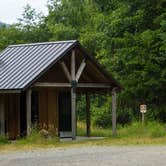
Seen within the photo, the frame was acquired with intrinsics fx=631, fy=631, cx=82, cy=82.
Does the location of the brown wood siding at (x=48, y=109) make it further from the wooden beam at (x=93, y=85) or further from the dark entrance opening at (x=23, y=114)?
the wooden beam at (x=93, y=85)

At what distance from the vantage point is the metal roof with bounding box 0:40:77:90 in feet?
85.6

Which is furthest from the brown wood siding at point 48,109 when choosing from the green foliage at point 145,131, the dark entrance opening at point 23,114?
the green foliage at point 145,131

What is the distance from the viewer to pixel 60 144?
24.7 meters

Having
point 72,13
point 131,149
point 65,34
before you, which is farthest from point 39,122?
point 72,13

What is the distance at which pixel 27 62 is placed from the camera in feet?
91.3

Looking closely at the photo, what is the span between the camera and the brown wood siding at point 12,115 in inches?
1133

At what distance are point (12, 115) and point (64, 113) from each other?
293 cm

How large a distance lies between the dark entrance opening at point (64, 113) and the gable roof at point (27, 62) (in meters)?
2.85

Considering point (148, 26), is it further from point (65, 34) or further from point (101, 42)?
point (65, 34)

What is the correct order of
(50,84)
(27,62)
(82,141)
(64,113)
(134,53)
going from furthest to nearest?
(134,53)
(64,113)
(27,62)
(50,84)
(82,141)

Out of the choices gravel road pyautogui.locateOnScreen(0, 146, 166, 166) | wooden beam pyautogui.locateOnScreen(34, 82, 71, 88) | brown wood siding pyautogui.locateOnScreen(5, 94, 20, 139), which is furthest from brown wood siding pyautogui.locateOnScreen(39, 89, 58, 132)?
gravel road pyautogui.locateOnScreen(0, 146, 166, 166)

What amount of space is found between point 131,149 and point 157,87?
16327 millimetres

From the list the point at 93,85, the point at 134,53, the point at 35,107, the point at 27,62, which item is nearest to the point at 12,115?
the point at 35,107

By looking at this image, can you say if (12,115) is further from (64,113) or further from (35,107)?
(64,113)
